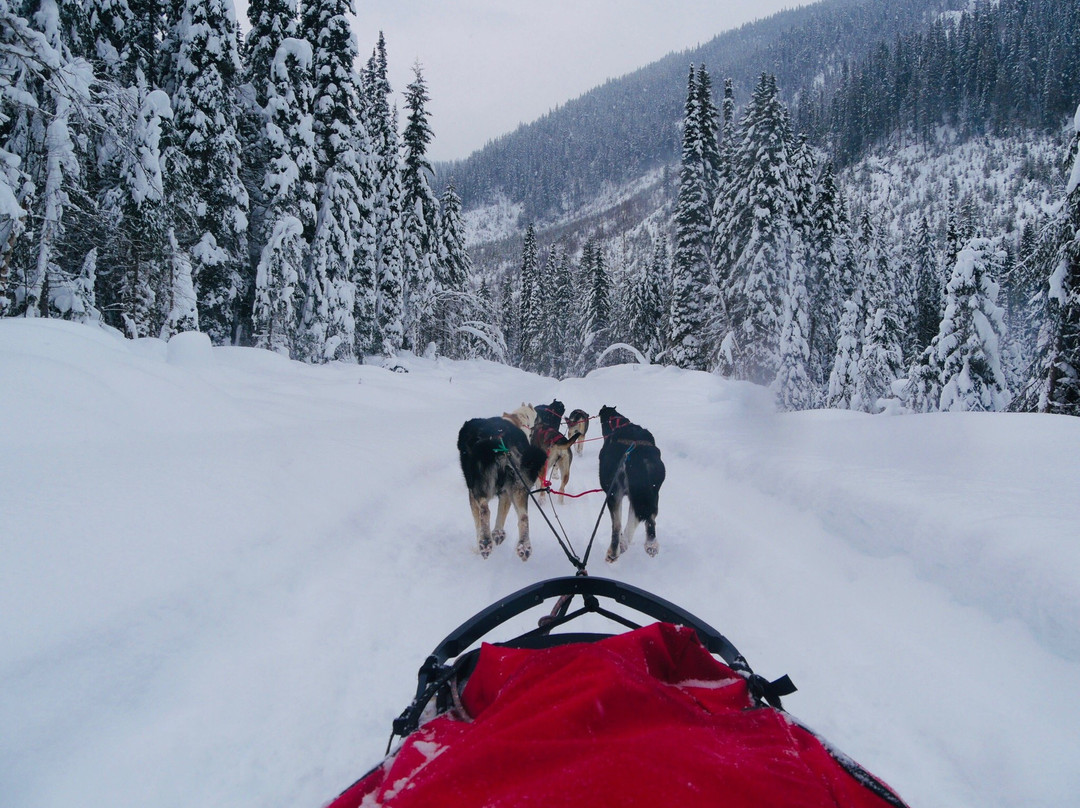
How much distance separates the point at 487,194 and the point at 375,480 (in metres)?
210

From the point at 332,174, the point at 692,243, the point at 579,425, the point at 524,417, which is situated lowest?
the point at 579,425

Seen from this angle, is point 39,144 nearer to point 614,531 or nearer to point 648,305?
point 614,531

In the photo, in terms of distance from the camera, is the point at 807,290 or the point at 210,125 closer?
the point at 210,125

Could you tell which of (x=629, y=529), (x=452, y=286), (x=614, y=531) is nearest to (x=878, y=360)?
(x=452, y=286)

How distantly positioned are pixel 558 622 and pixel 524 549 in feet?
8.15

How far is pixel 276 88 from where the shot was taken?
17438 millimetres

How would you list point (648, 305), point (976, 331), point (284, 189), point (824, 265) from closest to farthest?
1. point (284, 189)
2. point (976, 331)
3. point (824, 265)
4. point (648, 305)

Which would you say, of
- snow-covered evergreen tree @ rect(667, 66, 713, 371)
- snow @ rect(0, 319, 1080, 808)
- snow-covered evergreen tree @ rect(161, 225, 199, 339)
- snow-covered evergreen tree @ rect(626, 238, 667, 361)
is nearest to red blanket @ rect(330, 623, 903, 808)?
snow @ rect(0, 319, 1080, 808)

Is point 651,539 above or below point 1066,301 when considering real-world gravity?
below

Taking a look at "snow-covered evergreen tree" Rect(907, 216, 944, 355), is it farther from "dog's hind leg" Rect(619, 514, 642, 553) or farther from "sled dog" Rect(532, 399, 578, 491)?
"dog's hind leg" Rect(619, 514, 642, 553)

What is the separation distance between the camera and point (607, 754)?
1060mm

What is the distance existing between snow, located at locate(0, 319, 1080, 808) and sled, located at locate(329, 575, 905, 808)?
28.4 inches

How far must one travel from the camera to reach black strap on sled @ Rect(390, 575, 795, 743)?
62.1 inches

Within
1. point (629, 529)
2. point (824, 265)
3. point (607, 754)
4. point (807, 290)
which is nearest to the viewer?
point (607, 754)
